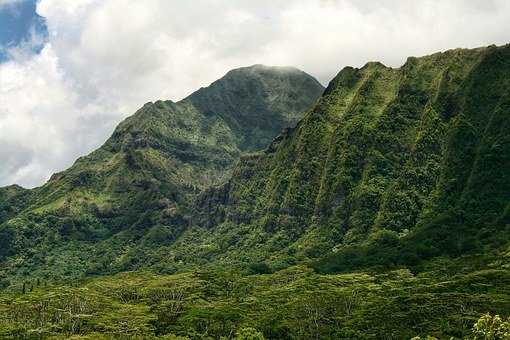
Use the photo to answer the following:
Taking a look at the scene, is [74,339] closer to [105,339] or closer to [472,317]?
[105,339]

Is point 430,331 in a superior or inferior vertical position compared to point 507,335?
inferior

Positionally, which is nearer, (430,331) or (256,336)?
(256,336)

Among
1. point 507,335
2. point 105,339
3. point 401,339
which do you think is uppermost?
point 507,335

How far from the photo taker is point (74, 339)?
618ft

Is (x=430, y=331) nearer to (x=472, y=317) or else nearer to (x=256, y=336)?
(x=472, y=317)

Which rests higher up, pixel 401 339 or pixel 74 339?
pixel 74 339

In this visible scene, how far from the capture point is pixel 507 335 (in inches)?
2389

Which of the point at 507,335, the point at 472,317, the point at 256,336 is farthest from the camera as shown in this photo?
the point at 472,317

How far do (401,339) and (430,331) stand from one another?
9344 millimetres

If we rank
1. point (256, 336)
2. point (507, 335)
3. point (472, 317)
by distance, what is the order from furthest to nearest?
point (472, 317) → point (256, 336) → point (507, 335)

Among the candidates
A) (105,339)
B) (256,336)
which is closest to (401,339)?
(256,336)

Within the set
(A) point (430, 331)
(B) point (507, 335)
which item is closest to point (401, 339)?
(A) point (430, 331)

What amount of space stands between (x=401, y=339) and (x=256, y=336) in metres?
48.6

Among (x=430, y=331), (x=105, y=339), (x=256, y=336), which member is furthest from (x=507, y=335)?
(x=105, y=339)
